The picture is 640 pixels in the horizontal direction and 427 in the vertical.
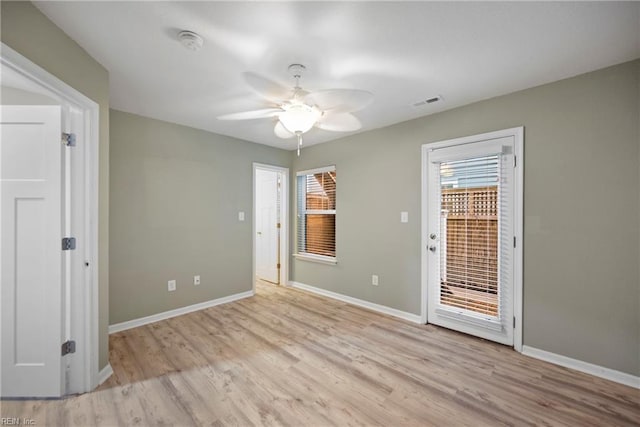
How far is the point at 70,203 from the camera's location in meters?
1.85

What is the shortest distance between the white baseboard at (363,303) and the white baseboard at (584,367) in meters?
1.06

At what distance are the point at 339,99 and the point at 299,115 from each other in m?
0.32

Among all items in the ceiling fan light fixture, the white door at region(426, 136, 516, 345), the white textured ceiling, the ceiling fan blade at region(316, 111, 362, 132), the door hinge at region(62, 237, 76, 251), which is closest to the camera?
the white textured ceiling

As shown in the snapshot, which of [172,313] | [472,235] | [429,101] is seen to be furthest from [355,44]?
[172,313]

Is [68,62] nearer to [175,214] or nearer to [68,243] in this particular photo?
[68,243]

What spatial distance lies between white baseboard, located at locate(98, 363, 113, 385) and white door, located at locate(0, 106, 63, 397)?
238 mm

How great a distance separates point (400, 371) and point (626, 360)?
5.46ft

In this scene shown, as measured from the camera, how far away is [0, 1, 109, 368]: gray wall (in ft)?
4.49

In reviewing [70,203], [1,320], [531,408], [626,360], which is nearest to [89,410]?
[1,320]

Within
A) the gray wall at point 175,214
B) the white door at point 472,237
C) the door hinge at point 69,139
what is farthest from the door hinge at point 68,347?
the white door at point 472,237

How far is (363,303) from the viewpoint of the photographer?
3699 millimetres

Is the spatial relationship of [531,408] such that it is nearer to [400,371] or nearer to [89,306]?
[400,371]

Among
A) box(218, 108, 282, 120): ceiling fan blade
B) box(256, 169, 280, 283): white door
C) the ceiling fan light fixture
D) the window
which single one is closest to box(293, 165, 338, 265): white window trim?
the window

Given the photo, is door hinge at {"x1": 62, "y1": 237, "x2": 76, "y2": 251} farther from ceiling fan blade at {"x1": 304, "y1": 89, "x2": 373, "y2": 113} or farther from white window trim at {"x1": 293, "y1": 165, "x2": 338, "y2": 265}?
white window trim at {"x1": 293, "y1": 165, "x2": 338, "y2": 265}
